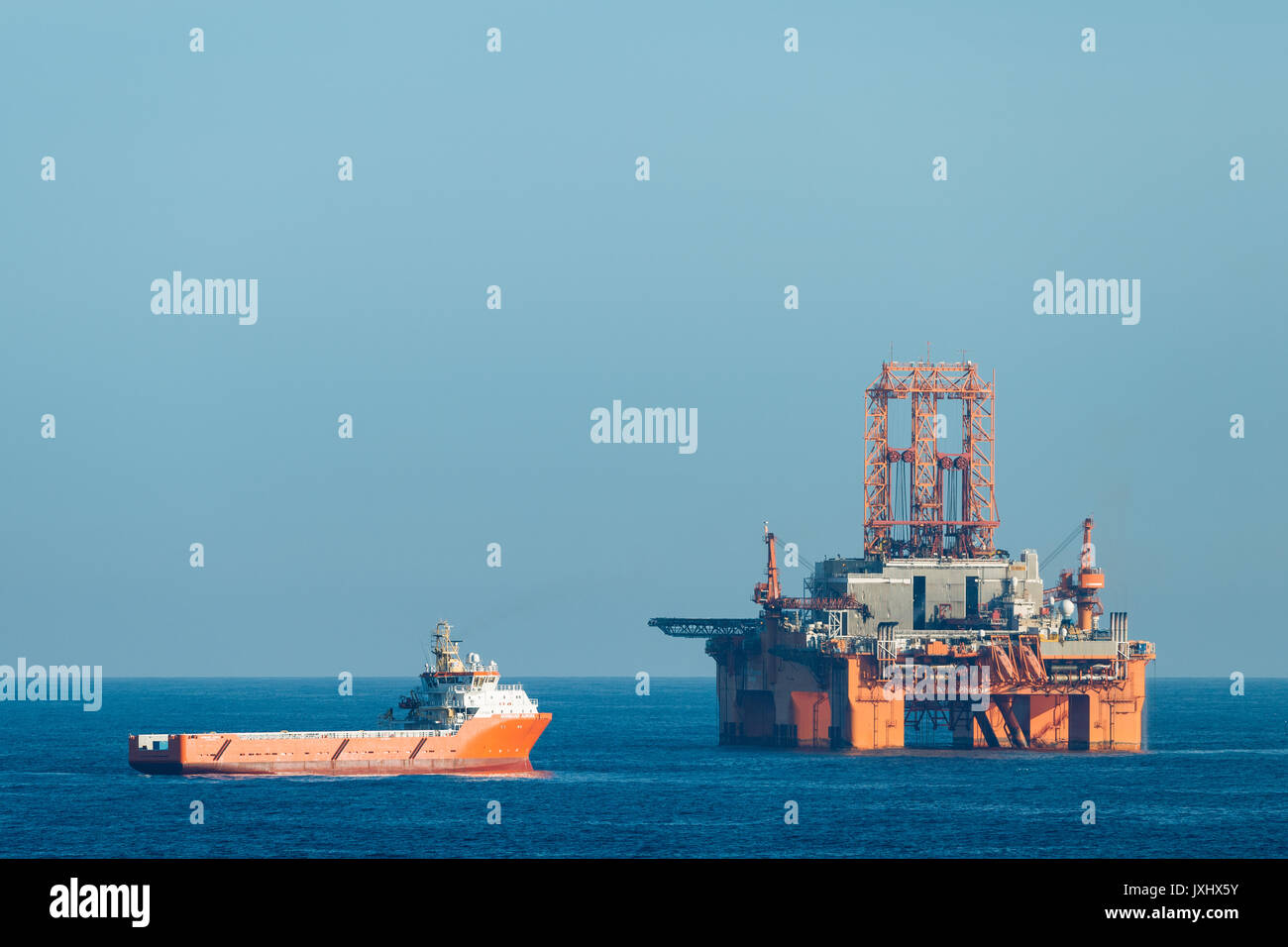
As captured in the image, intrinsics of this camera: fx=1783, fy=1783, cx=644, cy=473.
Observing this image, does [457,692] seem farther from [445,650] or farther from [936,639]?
[936,639]

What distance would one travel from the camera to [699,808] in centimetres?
9888

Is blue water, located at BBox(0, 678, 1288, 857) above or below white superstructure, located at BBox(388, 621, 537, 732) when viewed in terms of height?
below

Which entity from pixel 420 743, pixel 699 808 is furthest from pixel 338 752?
pixel 699 808

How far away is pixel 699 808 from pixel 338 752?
1071 inches

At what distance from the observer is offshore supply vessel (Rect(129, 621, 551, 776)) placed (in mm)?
112188

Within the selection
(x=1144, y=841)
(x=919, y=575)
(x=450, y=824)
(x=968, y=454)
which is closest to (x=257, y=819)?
(x=450, y=824)

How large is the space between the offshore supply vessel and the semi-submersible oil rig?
85.5 feet

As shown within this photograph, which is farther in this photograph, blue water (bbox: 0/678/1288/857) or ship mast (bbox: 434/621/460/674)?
ship mast (bbox: 434/621/460/674)

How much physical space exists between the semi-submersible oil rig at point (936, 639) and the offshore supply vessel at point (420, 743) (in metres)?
26.1

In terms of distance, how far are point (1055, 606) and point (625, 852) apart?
67.0 m

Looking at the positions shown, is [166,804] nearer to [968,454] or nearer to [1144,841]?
[1144,841]

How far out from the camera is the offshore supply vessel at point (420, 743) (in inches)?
4417
